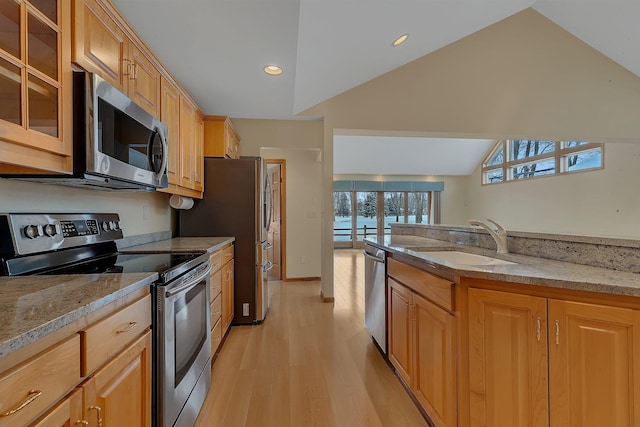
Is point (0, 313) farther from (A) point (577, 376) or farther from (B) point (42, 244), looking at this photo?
(A) point (577, 376)

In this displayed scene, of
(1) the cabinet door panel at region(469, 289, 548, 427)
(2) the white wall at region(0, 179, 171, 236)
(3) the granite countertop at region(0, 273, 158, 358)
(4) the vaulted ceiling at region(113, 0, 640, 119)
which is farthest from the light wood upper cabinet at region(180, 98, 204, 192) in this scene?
(1) the cabinet door panel at region(469, 289, 548, 427)

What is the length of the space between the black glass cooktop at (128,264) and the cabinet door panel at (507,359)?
144cm

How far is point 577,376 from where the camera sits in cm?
104

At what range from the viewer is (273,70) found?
7.56ft

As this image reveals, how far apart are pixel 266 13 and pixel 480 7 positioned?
2.45 meters

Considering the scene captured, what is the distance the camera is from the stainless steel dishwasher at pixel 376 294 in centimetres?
214

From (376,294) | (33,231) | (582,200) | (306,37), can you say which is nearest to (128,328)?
(33,231)

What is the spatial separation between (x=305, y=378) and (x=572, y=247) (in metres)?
1.80

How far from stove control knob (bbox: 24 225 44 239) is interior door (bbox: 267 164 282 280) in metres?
3.39

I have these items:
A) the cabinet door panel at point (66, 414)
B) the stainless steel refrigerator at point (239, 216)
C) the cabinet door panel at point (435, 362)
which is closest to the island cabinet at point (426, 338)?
the cabinet door panel at point (435, 362)

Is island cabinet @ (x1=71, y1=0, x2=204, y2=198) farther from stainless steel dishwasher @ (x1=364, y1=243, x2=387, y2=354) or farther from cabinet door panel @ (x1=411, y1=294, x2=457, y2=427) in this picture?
cabinet door panel @ (x1=411, y1=294, x2=457, y2=427)

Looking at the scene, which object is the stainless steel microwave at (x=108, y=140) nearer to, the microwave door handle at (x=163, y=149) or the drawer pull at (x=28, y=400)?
the microwave door handle at (x=163, y=149)

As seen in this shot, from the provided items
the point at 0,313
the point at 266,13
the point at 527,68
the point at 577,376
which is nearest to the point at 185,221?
the point at 266,13

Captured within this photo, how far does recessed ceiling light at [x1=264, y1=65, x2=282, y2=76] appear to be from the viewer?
2.26 meters
